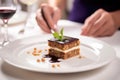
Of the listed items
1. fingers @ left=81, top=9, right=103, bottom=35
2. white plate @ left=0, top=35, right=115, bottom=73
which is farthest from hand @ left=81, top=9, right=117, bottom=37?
white plate @ left=0, top=35, right=115, bottom=73

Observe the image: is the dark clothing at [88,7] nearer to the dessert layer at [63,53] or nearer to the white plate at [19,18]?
the white plate at [19,18]

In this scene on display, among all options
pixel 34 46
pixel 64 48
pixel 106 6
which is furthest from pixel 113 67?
pixel 106 6

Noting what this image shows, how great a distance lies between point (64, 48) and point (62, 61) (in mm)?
51

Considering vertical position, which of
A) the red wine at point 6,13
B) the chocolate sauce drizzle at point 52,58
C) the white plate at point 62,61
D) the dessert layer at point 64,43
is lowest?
the chocolate sauce drizzle at point 52,58

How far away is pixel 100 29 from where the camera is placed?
1202 mm

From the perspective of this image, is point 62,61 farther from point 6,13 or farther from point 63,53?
point 6,13

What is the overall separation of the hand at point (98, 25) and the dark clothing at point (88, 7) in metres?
0.36

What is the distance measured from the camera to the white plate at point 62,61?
75cm

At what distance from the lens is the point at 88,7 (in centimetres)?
167

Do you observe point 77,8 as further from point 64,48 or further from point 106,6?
point 64,48

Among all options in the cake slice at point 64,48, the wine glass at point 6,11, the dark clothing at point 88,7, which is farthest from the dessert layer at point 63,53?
the dark clothing at point 88,7

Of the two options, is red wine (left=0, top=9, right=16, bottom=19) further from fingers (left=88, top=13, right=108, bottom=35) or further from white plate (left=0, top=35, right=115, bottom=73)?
fingers (left=88, top=13, right=108, bottom=35)

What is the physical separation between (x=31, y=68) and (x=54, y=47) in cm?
19

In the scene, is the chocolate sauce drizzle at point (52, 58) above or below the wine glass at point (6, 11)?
below
